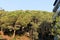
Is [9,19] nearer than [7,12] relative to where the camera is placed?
Yes

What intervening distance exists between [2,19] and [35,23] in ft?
13.6

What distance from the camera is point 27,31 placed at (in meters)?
28.5

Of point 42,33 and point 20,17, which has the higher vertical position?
point 20,17

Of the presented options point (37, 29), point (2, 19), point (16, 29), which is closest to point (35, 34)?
point (37, 29)

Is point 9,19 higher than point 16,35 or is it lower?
higher

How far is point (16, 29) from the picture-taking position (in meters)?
27.6

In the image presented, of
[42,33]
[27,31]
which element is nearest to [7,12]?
[27,31]

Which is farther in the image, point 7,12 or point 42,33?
point 7,12

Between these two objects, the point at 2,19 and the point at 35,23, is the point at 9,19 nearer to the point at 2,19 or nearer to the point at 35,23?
the point at 2,19

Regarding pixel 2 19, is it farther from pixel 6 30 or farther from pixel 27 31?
pixel 27 31

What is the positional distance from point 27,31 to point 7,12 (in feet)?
11.9

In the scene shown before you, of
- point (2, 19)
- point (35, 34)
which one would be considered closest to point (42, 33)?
point (35, 34)

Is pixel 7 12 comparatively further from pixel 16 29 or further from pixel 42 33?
pixel 42 33

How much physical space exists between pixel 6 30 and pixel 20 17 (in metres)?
2.65
